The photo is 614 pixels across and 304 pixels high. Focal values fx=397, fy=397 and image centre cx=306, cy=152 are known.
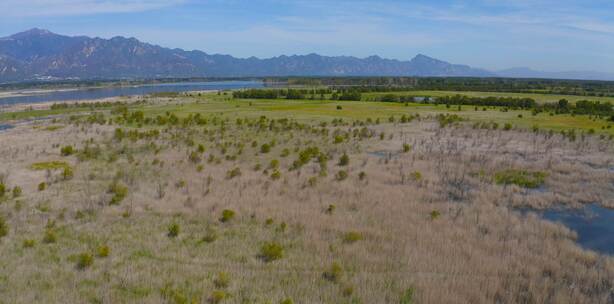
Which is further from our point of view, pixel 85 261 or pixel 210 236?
pixel 210 236

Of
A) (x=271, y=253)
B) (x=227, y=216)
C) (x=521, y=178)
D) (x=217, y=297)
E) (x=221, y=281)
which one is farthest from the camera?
(x=521, y=178)

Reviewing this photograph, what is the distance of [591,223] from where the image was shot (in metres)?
12.7

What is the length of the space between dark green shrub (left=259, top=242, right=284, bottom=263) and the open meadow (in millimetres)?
48

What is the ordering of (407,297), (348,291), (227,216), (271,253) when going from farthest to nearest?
1. (227,216)
2. (271,253)
3. (348,291)
4. (407,297)

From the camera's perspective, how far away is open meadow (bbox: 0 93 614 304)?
8164 mm

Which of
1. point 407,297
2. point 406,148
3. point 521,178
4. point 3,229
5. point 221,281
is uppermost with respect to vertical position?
point 406,148

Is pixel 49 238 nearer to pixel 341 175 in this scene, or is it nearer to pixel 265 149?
pixel 341 175

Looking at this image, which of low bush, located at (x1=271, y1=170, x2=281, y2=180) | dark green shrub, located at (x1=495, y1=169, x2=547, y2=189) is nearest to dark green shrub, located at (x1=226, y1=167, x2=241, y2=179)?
low bush, located at (x1=271, y1=170, x2=281, y2=180)

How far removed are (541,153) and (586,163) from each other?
2857 millimetres

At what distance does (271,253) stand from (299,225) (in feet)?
7.79

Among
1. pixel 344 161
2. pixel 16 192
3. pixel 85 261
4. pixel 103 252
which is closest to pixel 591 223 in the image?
pixel 344 161

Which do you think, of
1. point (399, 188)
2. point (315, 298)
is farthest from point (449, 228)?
point (315, 298)

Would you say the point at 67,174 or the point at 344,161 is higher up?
the point at 344,161

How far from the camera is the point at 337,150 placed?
25.6 metres
